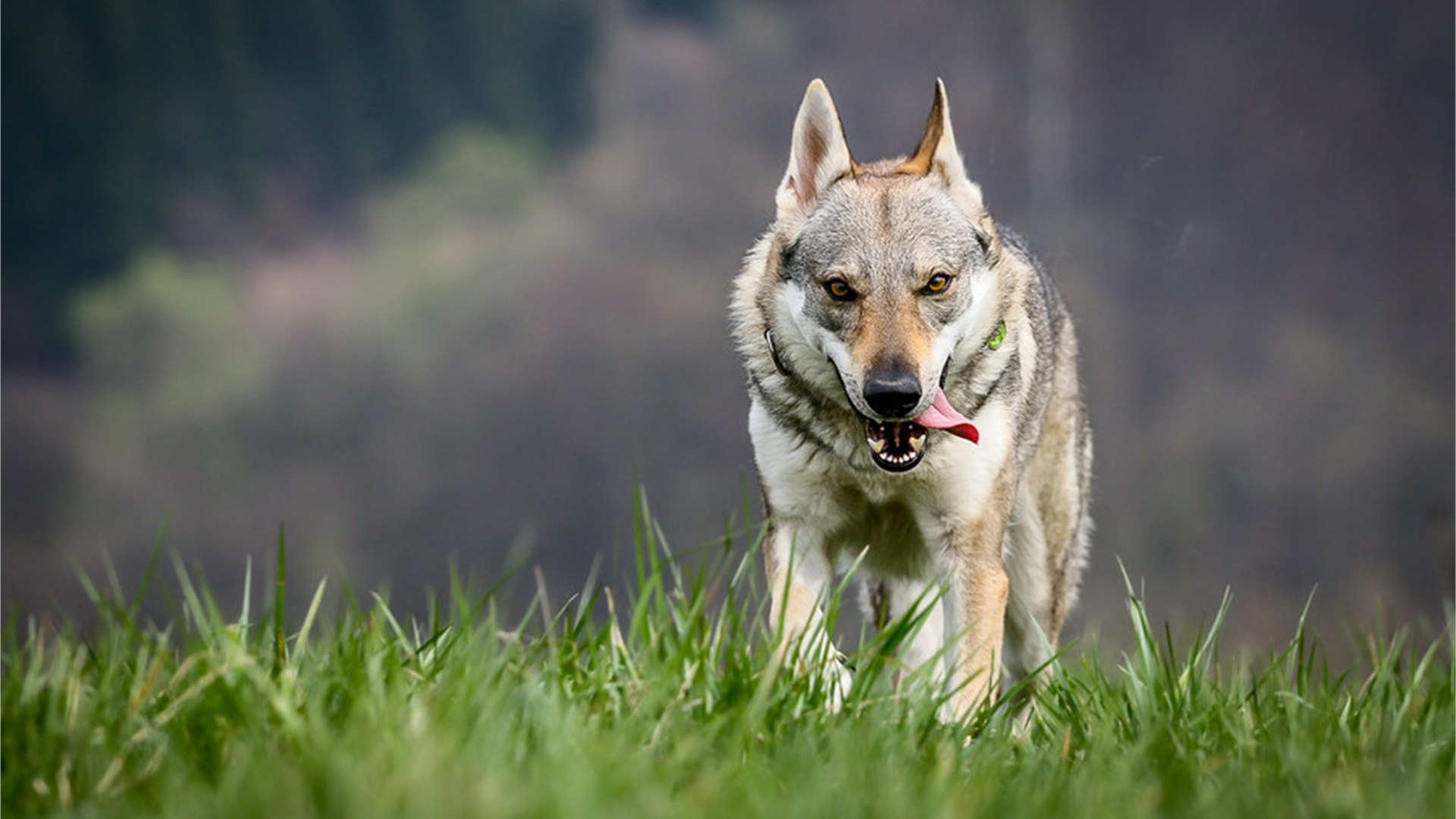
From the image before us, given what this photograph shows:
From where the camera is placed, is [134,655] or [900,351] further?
[900,351]

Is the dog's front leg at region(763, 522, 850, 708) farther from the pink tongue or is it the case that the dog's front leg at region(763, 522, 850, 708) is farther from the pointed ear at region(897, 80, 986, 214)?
the pointed ear at region(897, 80, 986, 214)

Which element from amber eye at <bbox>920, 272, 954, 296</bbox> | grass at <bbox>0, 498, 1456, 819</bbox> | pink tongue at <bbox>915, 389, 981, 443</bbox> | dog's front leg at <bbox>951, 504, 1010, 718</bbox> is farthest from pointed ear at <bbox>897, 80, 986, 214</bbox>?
grass at <bbox>0, 498, 1456, 819</bbox>

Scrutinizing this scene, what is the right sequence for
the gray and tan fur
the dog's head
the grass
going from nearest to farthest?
1. the grass
2. the dog's head
3. the gray and tan fur

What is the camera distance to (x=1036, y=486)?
5.05m

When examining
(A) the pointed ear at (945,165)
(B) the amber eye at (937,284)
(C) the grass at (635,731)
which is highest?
(A) the pointed ear at (945,165)

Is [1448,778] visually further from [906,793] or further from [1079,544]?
[1079,544]

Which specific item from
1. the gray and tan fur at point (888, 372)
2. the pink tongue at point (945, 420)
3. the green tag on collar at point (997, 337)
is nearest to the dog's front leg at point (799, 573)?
the gray and tan fur at point (888, 372)

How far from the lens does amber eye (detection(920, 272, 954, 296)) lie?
3910 millimetres

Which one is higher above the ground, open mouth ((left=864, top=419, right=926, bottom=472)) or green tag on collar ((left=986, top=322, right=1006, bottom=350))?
green tag on collar ((left=986, top=322, right=1006, bottom=350))

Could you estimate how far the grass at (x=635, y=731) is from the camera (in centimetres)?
206

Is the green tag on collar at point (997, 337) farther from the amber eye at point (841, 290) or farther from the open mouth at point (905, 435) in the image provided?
the amber eye at point (841, 290)

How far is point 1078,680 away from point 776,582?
105 cm

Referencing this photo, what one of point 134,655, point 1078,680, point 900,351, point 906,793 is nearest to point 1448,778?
point 1078,680

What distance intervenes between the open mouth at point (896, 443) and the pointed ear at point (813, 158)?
800mm
